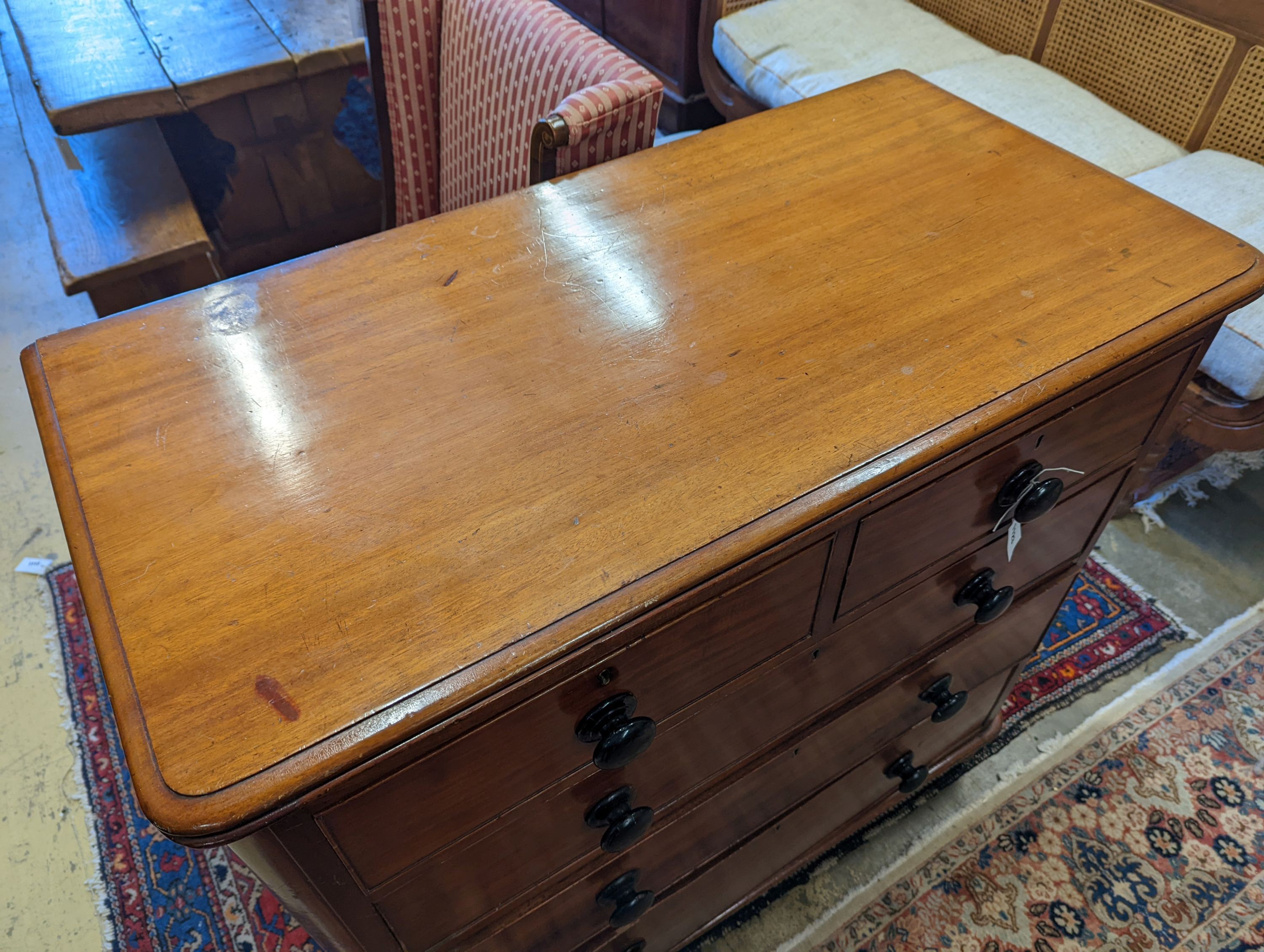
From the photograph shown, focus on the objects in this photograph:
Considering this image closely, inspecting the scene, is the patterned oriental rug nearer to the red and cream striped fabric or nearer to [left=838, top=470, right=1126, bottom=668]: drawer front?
[left=838, top=470, right=1126, bottom=668]: drawer front

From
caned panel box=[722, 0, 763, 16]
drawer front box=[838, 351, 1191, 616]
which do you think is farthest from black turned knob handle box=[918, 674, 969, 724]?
caned panel box=[722, 0, 763, 16]

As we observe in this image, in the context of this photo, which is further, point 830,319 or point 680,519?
point 830,319

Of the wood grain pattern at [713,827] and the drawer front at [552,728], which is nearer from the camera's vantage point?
the drawer front at [552,728]

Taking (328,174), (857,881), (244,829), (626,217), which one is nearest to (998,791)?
(857,881)

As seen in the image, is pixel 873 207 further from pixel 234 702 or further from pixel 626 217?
pixel 234 702

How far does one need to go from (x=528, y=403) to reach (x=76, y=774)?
124 centimetres

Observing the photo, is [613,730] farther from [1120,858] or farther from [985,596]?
[1120,858]

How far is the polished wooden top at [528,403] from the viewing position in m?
0.51

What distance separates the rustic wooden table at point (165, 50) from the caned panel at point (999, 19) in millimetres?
1548

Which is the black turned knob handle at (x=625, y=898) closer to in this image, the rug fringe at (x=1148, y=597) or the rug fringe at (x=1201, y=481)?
the rug fringe at (x=1148, y=597)

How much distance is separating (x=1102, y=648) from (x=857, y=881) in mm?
670

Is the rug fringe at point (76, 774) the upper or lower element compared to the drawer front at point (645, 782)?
lower

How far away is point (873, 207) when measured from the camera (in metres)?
0.85

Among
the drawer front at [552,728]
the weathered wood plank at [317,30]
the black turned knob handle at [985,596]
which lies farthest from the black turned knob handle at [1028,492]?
the weathered wood plank at [317,30]
